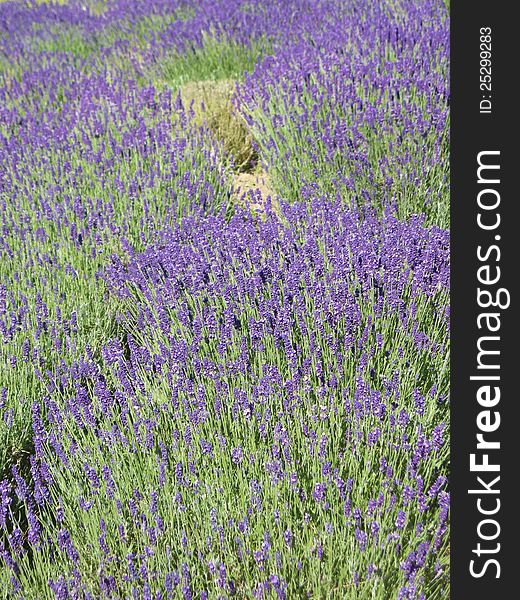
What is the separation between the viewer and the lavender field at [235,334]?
1.85 metres

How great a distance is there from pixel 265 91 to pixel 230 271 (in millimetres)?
2562

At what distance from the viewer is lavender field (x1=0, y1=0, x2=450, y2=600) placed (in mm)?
1850

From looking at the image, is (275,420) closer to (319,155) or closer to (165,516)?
(165,516)

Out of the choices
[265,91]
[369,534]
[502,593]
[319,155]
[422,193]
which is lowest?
[502,593]

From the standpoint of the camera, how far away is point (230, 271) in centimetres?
279

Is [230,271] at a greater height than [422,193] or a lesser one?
lesser

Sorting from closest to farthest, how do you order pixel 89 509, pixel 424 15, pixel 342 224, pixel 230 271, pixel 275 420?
pixel 89 509, pixel 275 420, pixel 230 271, pixel 342 224, pixel 424 15

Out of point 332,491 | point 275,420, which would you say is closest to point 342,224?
point 275,420

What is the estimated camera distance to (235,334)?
2525 millimetres

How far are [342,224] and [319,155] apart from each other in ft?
3.69

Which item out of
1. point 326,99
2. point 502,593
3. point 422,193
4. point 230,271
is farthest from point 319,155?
point 502,593

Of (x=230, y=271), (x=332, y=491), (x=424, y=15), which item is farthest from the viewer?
(x=424, y=15)

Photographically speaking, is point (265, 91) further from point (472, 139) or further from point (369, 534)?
point (369, 534)

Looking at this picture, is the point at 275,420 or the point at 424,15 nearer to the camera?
the point at 275,420
